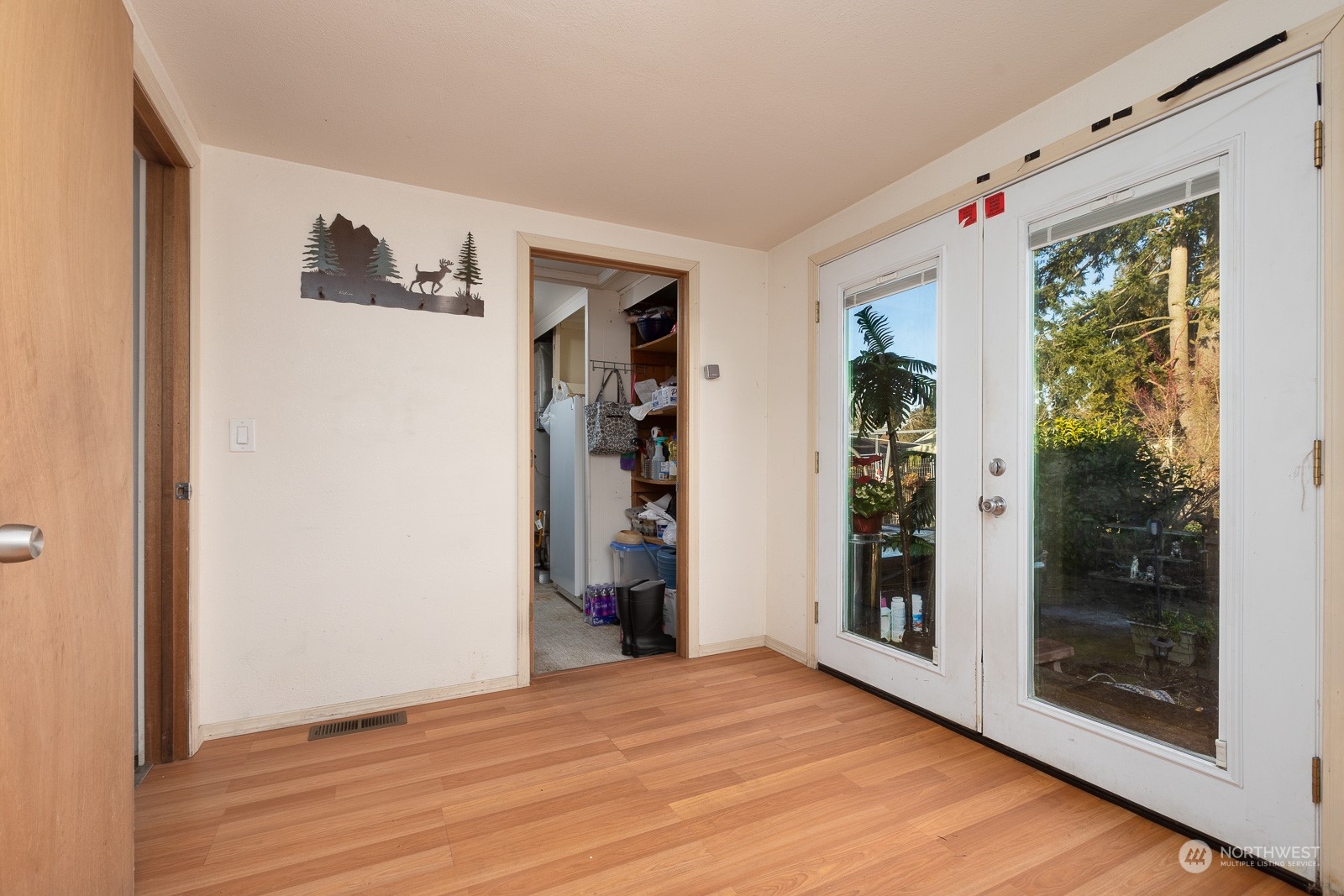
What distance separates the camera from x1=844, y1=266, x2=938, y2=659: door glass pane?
2.68m

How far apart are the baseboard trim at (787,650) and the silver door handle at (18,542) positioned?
3.09 metres

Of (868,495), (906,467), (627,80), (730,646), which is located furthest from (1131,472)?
(730,646)

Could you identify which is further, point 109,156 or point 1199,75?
point 1199,75

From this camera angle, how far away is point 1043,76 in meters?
2.07

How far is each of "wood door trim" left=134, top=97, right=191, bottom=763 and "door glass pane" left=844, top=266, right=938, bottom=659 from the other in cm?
277

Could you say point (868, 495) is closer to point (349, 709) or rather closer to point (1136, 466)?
point (1136, 466)

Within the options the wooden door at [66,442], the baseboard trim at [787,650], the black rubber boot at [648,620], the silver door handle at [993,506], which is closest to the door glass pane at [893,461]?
the silver door handle at [993,506]

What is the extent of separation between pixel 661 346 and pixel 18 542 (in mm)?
3902

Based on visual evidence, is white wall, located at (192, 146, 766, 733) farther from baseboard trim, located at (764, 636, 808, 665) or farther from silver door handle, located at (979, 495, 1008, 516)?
silver door handle, located at (979, 495, 1008, 516)

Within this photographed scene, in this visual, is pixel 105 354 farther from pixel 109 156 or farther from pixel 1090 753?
pixel 1090 753

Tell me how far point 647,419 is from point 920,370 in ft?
7.89

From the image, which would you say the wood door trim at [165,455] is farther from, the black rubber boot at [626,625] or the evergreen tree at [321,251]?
the black rubber boot at [626,625]

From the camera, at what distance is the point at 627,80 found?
2.08 metres

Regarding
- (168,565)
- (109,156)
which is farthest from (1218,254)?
(168,565)
